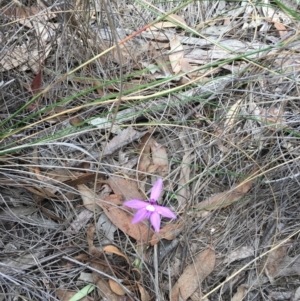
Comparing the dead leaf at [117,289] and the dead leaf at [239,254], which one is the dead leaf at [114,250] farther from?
the dead leaf at [239,254]

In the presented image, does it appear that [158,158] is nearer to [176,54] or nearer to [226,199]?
[226,199]

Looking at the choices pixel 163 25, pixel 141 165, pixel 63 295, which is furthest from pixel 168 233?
pixel 163 25

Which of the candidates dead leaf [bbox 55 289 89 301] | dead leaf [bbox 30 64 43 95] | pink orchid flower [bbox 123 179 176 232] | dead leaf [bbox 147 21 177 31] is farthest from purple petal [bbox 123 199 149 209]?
dead leaf [bbox 147 21 177 31]

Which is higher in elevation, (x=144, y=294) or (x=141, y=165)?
(x=141, y=165)

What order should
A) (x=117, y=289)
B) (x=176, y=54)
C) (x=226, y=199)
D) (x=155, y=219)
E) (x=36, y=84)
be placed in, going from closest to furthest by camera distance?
(x=155, y=219), (x=117, y=289), (x=226, y=199), (x=36, y=84), (x=176, y=54)

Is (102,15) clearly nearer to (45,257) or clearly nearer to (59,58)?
(59,58)

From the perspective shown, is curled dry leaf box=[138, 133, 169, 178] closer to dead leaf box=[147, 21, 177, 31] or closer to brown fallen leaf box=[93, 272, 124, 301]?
brown fallen leaf box=[93, 272, 124, 301]
